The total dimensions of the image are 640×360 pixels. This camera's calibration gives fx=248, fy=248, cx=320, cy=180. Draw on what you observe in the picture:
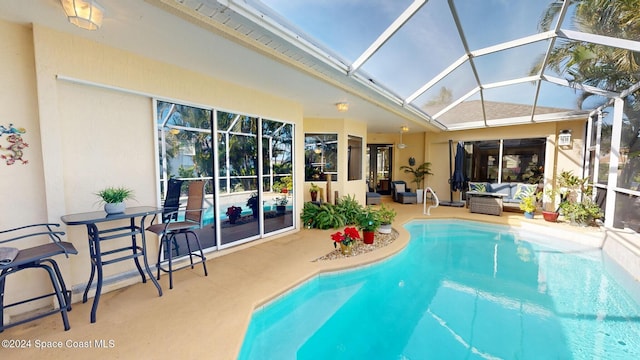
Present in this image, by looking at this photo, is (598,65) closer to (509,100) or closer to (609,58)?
(609,58)

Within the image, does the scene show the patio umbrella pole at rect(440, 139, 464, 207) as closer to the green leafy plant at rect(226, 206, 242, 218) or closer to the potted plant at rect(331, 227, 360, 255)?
the potted plant at rect(331, 227, 360, 255)

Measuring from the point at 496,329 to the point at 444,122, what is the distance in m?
7.79

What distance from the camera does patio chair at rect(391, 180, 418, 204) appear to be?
1009 cm

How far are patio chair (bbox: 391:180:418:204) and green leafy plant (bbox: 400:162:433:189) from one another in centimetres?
55

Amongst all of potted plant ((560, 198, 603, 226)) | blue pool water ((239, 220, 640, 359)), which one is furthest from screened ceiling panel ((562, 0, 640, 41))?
potted plant ((560, 198, 603, 226))

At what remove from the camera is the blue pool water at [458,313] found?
2.55 meters

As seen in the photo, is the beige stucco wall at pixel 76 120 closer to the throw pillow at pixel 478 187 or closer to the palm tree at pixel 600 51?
the palm tree at pixel 600 51

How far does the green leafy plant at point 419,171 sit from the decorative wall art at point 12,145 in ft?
36.1

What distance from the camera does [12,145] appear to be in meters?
2.62

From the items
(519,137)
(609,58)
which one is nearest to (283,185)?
(609,58)

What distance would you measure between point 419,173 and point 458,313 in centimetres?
826

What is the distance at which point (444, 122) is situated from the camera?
9.15 meters

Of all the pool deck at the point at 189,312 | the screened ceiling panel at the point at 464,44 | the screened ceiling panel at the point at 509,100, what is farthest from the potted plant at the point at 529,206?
the pool deck at the point at 189,312

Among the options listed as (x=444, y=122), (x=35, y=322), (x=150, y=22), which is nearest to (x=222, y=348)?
(x=35, y=322)
